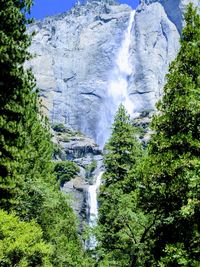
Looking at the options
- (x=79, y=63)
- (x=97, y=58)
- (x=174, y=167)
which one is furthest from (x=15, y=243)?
(x=97, y=58)

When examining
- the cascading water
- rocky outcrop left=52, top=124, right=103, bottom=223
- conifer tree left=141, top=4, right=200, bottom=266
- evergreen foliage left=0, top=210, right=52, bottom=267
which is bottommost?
evergreen foliage left=0, top=210, right=52, bottom=267

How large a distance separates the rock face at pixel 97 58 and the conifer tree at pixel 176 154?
127379 mm

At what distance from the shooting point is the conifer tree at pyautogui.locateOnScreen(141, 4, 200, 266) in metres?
14.6

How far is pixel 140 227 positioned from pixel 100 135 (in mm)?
130845

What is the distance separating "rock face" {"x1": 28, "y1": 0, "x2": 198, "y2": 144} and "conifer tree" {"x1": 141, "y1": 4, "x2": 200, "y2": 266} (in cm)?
12738

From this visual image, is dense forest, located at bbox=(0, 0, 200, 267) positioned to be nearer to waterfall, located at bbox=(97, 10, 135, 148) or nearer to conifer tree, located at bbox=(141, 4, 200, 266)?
conifer tree, located at bbox=(141, 4, 200, 266)

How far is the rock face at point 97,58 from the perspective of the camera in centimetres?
15662

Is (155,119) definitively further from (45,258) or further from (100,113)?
(100,113)

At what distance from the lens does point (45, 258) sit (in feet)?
71.9

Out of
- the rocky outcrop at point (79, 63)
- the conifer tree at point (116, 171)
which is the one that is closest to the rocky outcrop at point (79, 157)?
the rocky outcrop at point (79, 63)

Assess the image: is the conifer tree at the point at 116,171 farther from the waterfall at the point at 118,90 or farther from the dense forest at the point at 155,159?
the waterfall at the point at 118,90

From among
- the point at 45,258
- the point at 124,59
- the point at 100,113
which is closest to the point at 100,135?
the point at 100,113

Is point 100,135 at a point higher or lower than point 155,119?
higher

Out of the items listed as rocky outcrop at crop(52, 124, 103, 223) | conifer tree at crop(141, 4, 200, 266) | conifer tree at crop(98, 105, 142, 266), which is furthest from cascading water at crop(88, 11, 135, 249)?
conifer tree at crop(141, 4, 200, 266)
